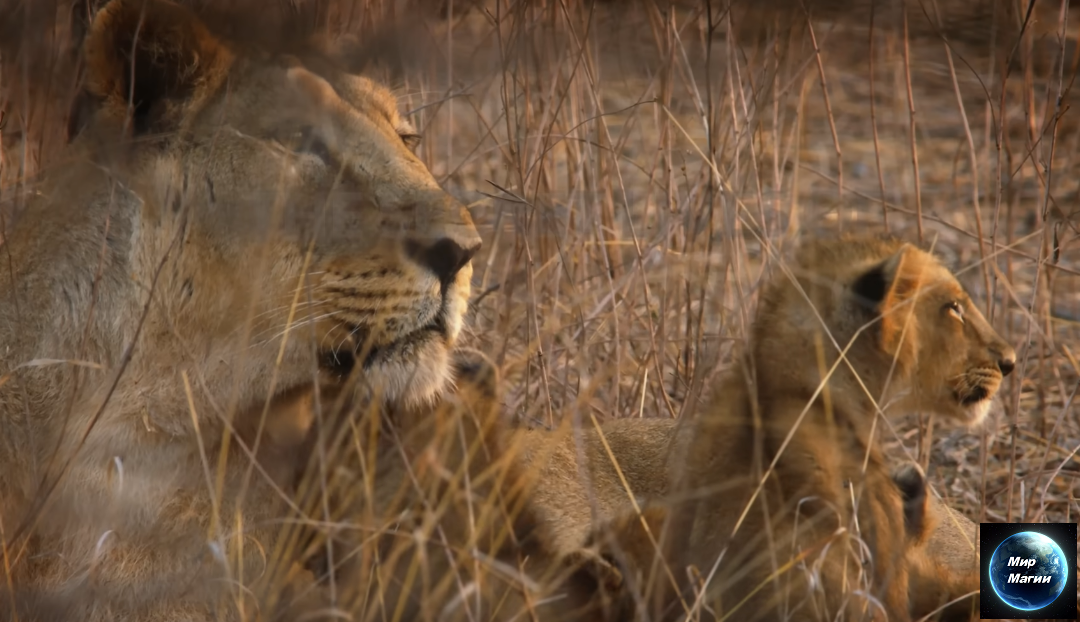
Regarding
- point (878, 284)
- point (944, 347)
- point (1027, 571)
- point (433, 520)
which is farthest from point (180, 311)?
point (944, 347)

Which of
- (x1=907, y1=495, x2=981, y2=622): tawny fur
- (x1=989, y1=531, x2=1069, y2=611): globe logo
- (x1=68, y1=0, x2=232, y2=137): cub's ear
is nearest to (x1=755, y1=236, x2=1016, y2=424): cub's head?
(x1=907, y1=495, x2=981, y2=622): tawny fur

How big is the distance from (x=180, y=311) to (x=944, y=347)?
7.66 ft

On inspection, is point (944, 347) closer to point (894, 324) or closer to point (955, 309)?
point (955, 309)

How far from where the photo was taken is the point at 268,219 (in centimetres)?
286

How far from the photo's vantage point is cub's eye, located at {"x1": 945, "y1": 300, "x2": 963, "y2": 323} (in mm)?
4008

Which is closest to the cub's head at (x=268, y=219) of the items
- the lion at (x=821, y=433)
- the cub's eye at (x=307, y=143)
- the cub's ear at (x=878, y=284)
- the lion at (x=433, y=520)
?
the cub's eye at (x=307, y=143)

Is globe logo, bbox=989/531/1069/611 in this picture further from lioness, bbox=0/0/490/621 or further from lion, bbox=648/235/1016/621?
lioness, bbox=0/0/490/621

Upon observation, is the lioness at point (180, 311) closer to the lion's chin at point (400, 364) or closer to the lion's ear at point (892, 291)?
the lion's chin at point (400, 364)

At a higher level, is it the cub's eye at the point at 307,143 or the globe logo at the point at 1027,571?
the cub's eye at the point at 307,143

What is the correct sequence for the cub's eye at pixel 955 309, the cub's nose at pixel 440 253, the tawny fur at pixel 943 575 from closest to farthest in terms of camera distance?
the cub's nose at pixel 440 253 → the tawny fur at pixel 943 575 → the cub's eye at pixel 955 309

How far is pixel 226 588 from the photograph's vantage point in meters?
2.80

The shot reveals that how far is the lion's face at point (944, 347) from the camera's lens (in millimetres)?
3891

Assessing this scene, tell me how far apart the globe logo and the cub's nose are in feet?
4.84

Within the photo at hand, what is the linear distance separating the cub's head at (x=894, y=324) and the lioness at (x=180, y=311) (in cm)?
113
